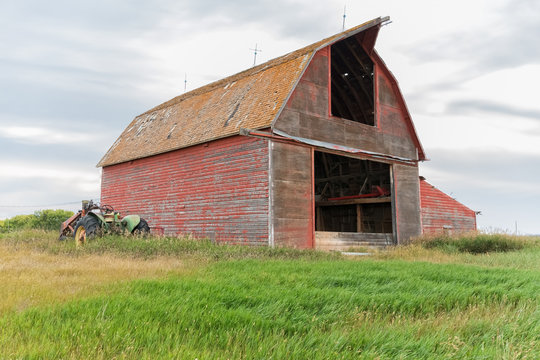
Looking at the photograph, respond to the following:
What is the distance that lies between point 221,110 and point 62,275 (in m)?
10.6

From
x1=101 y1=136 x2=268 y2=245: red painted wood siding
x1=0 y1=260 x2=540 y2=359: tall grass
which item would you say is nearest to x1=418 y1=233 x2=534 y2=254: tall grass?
x1=101 y1=136 x2=268 y2=245: red painted wood siding

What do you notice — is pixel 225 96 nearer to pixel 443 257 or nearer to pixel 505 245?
pixel 443 257

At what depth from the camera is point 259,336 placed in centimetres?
441

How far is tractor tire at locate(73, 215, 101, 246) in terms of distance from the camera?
44.8 feet

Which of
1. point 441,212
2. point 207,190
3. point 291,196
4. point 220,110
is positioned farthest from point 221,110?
point 441,212

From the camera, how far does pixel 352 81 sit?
19672 millimetres

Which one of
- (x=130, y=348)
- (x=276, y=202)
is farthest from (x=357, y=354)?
(x=276, y=202)

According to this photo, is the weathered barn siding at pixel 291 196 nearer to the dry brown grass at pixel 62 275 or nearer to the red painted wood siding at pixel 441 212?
the dry brown grass at pixel 62 275

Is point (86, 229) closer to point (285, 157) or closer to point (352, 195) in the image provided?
point (285, 157)

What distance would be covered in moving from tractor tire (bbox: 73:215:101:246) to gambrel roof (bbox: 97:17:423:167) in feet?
14.9

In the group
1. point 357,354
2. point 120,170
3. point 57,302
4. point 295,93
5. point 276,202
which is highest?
point 295,93

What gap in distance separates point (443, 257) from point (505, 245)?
5382mm

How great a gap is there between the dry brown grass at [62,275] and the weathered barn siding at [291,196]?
4.13 meters

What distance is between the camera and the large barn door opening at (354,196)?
1995cm
